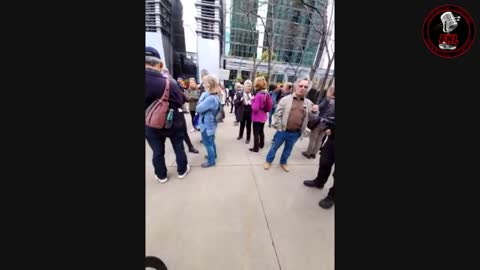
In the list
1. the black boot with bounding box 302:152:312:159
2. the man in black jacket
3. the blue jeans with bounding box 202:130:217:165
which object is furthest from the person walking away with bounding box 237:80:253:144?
the man in black jacket

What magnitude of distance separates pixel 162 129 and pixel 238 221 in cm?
152

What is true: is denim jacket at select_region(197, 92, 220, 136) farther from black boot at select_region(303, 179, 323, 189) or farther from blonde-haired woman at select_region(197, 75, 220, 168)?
black boot at select_region(303, 179, 323, 189)

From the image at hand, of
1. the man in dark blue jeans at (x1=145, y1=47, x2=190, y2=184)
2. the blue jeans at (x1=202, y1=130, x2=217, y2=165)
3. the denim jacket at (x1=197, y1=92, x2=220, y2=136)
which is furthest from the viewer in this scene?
the blue jeans at (x1=202, y1=130, x2=217, y2=165)

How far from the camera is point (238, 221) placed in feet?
6.24

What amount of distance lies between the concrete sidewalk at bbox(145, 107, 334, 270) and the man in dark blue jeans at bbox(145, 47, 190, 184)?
0.98 ft

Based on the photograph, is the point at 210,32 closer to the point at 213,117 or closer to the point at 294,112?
the point at 213,117

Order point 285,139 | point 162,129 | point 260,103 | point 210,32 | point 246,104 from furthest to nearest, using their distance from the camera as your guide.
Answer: point 210,32 → point 246,104 → point 260,103 → point 285,139 → point 162,129

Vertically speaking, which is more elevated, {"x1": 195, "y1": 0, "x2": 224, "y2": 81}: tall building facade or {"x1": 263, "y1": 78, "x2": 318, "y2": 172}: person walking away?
{"x1": 195, "y1": 0, "x2": 224, "y2": 81}: tall building facade

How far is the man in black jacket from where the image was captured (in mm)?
2211

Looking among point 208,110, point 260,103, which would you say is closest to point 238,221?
point 208,110

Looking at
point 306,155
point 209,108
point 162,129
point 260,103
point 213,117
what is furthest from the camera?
point 306,155

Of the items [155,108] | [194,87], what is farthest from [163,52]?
[155,108]

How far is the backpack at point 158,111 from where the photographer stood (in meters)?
1.91
